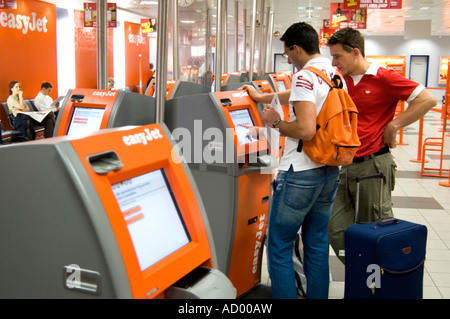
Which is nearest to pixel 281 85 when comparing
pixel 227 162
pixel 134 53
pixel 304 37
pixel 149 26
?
pixel 227 162

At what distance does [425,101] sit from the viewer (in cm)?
292

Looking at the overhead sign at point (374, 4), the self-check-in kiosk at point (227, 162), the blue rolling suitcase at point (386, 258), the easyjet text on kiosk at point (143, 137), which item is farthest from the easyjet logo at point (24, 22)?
the easyjet text on kiosk at point (143, 137)

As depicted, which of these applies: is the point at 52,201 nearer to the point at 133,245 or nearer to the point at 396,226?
the point at 133,245

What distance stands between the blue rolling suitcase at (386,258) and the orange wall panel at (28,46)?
34.6 ft

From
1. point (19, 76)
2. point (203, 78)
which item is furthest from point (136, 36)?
point (203, 78)

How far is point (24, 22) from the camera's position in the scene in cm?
1229

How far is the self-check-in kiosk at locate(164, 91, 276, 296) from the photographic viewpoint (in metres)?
2.97

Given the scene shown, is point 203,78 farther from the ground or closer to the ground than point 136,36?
closer to the ground

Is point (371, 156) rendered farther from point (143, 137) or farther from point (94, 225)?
point (94, 225)

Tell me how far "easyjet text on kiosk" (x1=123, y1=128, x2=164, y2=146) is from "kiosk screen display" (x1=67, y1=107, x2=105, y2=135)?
1.81 m

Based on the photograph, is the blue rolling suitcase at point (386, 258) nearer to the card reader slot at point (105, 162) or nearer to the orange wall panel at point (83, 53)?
the card reader slot at point (105, 162)

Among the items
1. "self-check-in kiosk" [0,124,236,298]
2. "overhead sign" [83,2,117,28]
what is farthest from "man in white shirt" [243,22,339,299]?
"overhead sign" [83,2,117,28]

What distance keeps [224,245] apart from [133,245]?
1.85 metres

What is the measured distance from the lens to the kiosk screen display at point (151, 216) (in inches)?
52.6
